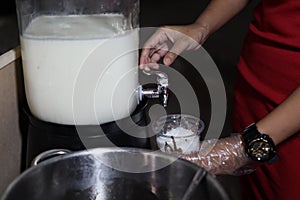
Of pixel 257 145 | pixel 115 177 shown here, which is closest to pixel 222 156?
pixel 257 145

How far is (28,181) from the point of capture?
1.67 ft

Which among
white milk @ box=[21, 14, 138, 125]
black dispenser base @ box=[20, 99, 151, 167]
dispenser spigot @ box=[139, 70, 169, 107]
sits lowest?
black dispenser base @ box=[20, 99, 151, 167]

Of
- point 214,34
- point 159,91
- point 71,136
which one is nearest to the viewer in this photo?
point 71,136

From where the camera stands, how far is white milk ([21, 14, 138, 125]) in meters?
0.65

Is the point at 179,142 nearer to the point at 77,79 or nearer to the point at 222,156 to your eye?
the point at 222,156

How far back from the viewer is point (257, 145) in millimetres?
744

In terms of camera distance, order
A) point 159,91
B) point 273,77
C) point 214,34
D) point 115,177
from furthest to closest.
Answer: point 214,34 → point 273,77 → point 159,91 → point 115,177

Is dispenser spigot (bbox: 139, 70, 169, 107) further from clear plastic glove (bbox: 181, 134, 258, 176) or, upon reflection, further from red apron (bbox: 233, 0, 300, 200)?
red apron (bbox: 233, 0, 300, 200)

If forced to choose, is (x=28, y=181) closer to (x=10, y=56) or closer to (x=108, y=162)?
(x=108, y=162)

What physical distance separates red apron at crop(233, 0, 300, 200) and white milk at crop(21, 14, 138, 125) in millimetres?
324

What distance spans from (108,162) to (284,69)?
465 millimetres

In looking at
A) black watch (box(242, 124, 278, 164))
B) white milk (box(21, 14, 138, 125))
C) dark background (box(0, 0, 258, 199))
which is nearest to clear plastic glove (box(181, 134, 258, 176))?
black watch (box(242, 124, 278, 164))

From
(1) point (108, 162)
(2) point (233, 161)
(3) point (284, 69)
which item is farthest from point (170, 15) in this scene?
(1) point (108, 162)

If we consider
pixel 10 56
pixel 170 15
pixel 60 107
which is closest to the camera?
pixel 60 107
